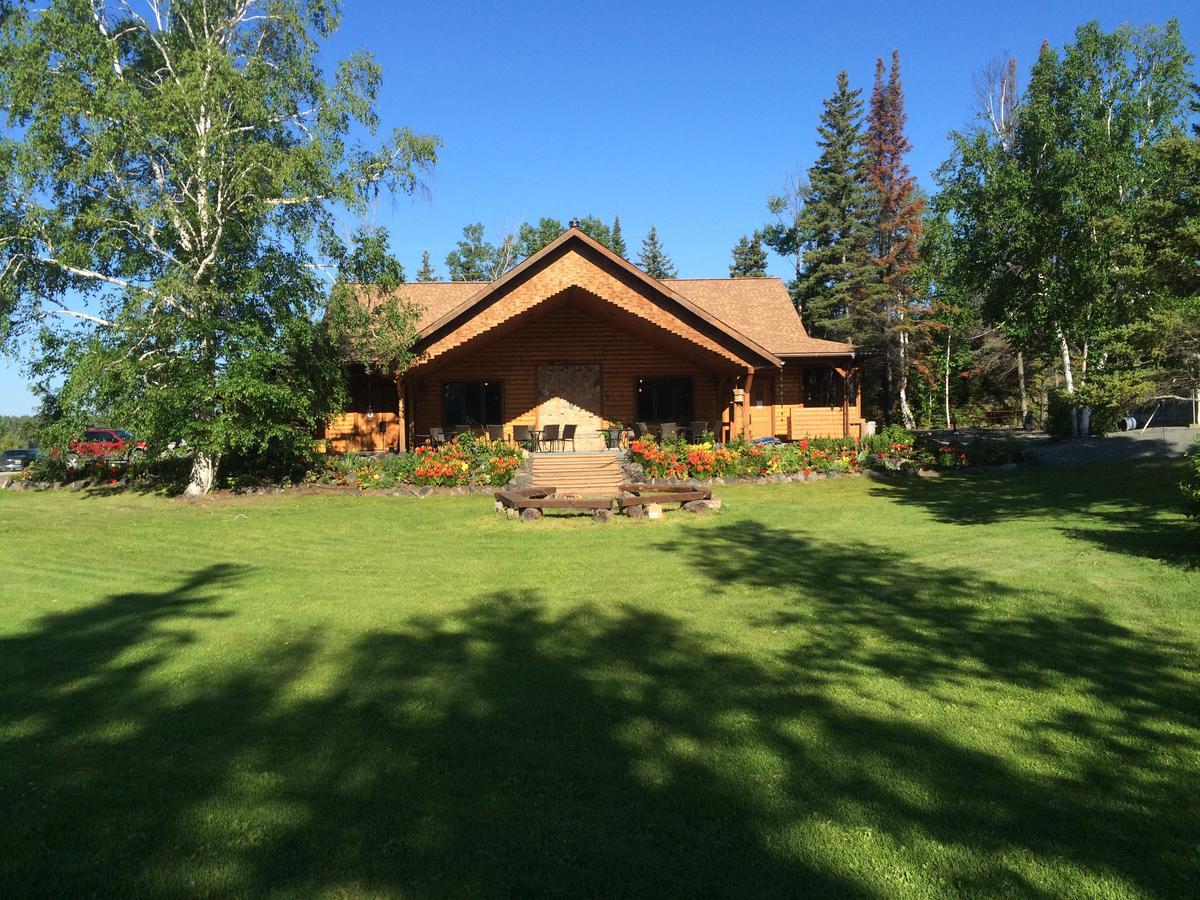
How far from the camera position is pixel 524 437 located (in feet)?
77.0

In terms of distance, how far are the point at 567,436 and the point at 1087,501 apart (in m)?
13.6

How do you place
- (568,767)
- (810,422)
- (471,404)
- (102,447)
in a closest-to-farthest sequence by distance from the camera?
(568,767), (102,447), (471,404), (810,422)

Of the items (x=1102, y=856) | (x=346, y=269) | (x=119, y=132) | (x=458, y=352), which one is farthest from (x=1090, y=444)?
(x=119, y=132)

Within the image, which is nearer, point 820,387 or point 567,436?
point 567,436

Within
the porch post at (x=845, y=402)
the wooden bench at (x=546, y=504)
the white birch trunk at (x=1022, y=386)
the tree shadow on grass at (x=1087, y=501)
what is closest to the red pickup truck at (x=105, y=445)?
the wooden bench at (x=546, y=504)

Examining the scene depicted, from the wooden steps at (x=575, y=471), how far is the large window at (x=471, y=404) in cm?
555

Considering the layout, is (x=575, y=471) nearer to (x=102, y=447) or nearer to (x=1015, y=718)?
(x=1015, y=718)

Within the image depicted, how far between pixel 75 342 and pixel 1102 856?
20.7 m

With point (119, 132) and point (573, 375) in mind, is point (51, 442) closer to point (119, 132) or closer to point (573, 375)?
point (119, 132)

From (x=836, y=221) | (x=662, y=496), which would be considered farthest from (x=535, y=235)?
(x=662, y=496)

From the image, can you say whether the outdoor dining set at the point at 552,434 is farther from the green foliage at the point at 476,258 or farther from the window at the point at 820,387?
the green foliage at the point at 476,258

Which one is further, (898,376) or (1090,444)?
(898,376)

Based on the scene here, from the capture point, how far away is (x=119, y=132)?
17688mm

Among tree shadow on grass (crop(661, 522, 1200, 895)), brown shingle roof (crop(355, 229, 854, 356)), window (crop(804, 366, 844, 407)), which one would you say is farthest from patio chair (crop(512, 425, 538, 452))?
tree shadow on grass (crop(661, 522, 1200, 895))
